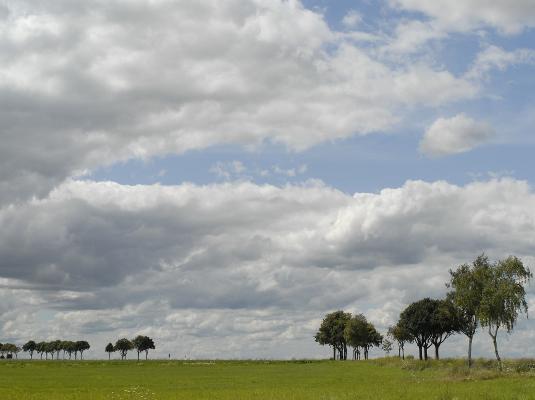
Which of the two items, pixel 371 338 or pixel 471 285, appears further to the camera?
pixel 371 338

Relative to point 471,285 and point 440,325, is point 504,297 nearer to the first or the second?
point 471,285

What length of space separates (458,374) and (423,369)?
74.4ft

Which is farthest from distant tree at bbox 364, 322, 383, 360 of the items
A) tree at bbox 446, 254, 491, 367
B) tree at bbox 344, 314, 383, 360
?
tree at bbox 446, 254, 491, 367

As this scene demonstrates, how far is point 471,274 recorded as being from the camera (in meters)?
90.3

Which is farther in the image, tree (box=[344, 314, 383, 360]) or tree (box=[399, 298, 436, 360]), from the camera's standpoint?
tree (box=[344, 314, 383, 360])

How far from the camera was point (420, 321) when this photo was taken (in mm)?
144500

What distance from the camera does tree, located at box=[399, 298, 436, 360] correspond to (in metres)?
144

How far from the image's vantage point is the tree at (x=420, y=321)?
14438cm

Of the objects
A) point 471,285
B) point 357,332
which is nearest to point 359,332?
point 357,332

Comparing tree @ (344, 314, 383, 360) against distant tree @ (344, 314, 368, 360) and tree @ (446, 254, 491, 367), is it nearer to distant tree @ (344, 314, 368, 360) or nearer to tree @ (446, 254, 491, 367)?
distant tree @ (344, 314, 368, 360)

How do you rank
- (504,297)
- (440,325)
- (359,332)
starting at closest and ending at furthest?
(504,297), (440,325), (359,332)

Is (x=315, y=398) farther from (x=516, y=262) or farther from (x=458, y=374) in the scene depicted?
(x=516, y=262)

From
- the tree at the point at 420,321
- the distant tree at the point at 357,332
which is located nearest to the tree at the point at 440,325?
the tree at the point at 420,321

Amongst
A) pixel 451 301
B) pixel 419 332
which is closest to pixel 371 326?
pixel 419 332
